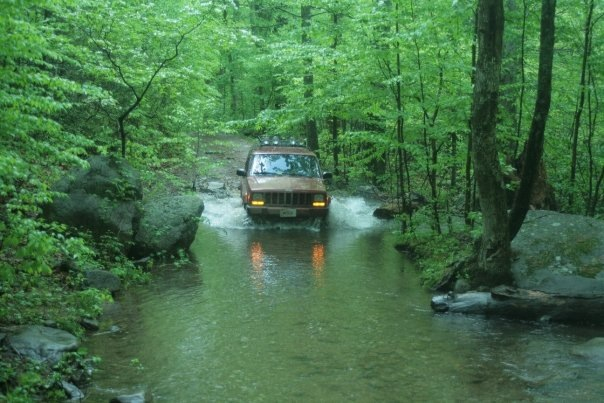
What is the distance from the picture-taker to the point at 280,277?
396 inches

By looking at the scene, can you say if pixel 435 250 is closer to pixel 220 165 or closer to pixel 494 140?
pixel 494 140

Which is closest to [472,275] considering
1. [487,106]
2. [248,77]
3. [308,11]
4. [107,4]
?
[487,106]

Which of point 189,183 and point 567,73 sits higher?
point 567,73

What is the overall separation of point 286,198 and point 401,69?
4277 mm

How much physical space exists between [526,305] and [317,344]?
9.76 ft

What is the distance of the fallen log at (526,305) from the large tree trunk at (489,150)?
495 millimetres

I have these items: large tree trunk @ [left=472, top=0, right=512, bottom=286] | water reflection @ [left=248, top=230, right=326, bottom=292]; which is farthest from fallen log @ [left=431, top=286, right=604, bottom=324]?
water reflection @ [left=248, top=230, right=326, bottom=292]

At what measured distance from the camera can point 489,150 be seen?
8047mm

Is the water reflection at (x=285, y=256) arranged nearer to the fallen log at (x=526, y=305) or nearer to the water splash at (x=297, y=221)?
the water splash at (x=297, y=221)

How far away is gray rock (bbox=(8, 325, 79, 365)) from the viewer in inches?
218

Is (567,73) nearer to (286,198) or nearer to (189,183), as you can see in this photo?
(286,198)

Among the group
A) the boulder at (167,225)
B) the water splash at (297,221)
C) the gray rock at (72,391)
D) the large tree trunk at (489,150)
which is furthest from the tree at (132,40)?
the gray rock at (72,391)

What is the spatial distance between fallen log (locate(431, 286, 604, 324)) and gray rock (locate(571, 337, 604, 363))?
3.10 feet

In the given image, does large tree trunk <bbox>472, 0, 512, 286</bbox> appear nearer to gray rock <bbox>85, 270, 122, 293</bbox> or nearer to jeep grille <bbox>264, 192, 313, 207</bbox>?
gray rock <bbox>85, 270, 122, 293</bbox>
